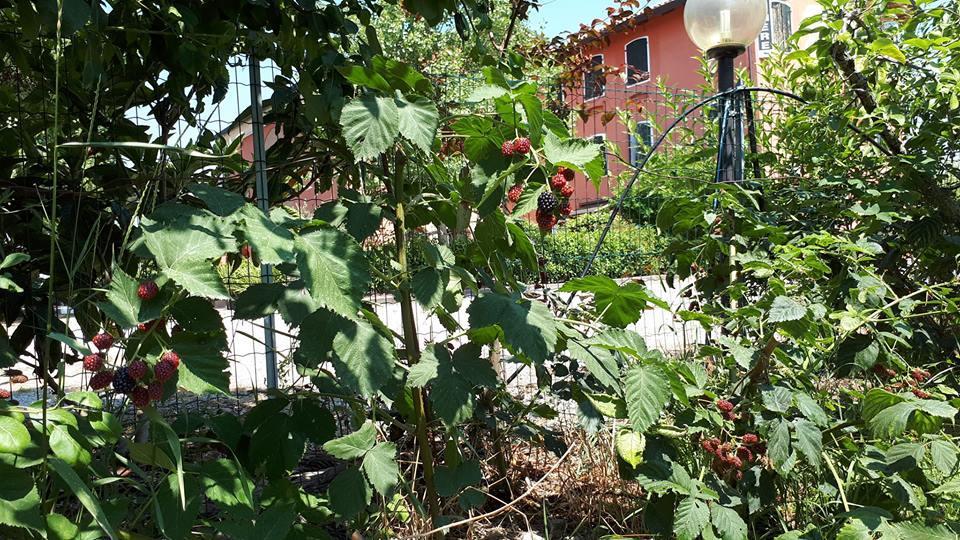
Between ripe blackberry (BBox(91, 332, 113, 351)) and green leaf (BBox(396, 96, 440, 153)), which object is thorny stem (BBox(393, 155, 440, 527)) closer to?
green leaf (BBox(396, 96, 440, 153))

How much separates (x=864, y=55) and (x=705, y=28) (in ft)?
2.36

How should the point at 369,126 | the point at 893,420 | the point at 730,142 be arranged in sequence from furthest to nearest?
the point at 730,142 < the point at 893,420 < the point at 369,126

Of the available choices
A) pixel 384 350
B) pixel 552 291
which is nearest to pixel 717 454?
pixel 552 291

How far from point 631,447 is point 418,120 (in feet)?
3.40

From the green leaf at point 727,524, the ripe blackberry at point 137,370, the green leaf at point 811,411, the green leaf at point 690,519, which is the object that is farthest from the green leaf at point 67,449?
the green leaf at point 811,411

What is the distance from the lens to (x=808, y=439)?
1792 mm

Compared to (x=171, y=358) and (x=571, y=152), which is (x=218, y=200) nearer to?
(x=171, y=358)

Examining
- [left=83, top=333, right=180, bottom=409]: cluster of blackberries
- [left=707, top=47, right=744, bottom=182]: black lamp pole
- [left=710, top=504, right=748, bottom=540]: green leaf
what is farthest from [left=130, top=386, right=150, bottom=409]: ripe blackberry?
[left=707, top=47, right=744, bottom=182]: black lamp pole

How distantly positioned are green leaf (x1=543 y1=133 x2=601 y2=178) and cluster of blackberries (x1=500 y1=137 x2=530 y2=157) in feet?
0.13

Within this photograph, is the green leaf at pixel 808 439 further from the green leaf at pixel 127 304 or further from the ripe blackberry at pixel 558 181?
the green leaf at pixel 127 304

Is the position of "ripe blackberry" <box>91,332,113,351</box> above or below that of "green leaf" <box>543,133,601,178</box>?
below

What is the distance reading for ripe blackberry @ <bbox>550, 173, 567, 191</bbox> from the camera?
1601mm

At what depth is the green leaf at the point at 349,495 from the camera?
157 centimetres

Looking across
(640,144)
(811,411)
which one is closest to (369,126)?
(811,411)
